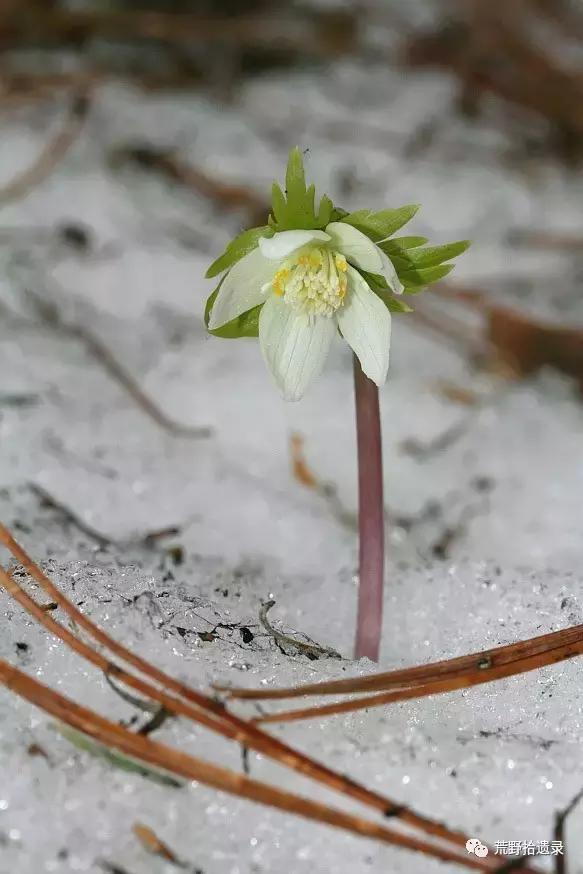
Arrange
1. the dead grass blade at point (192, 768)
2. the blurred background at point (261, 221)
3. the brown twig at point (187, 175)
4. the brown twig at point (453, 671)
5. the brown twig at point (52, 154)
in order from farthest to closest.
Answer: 1. the brown twig at point (187, 175)
2. the brown twig at point (52, 154)
3. the blurred background at point (261, 221)
4. the brown twig at point (453, 671)
5. the dead grass blade at point (192, 768)

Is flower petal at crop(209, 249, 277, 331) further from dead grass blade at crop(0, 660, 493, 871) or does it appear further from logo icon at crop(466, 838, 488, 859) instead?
logo icon at crop(466, 838, 488, 859)

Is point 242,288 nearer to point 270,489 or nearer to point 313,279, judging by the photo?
point 313,279

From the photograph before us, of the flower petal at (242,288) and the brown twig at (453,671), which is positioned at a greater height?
the flower petal at (242,288)

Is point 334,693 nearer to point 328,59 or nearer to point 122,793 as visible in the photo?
point 122,793

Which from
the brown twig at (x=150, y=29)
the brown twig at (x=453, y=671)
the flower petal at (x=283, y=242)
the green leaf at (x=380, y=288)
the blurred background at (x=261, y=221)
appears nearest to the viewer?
the brown twig at (x=453, y=671)

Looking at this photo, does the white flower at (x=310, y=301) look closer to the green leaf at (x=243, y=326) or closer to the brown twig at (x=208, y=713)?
the green leaf at (x=243, y=326)

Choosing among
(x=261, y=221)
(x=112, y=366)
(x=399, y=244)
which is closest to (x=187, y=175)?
(x=261, y=221)

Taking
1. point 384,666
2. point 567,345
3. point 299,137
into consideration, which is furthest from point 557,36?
point 384,666

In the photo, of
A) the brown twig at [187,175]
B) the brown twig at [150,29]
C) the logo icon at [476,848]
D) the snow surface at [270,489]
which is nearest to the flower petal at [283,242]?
the snow surface at [270,489]
